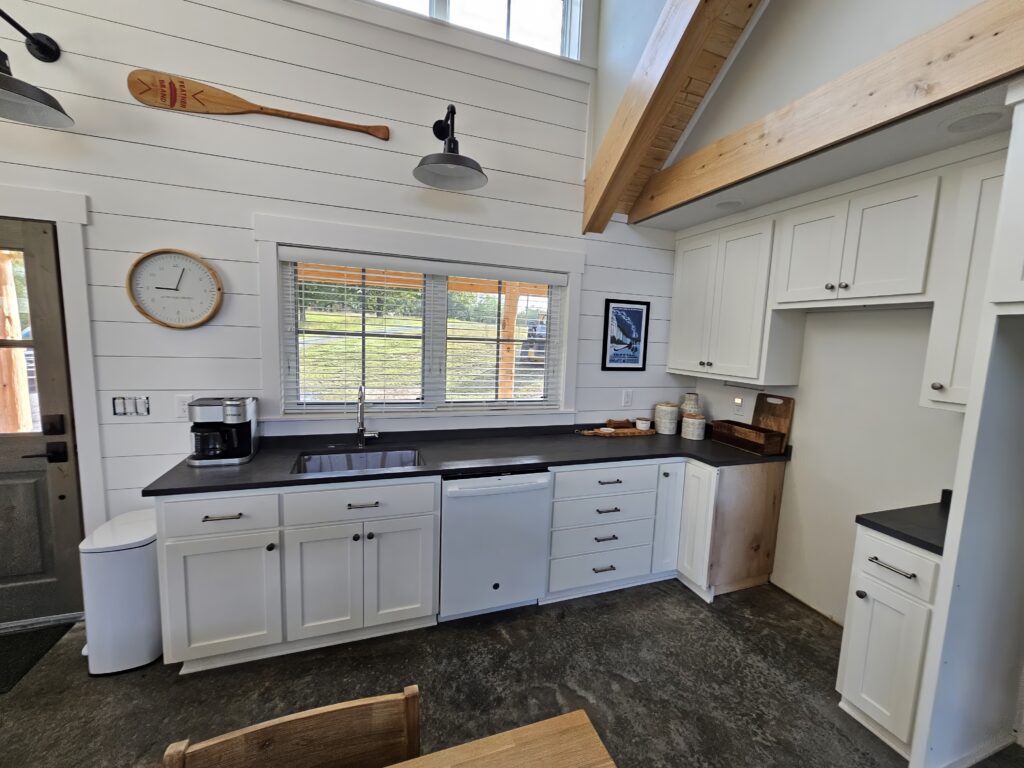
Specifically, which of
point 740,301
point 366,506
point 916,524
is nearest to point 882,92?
point 740,301

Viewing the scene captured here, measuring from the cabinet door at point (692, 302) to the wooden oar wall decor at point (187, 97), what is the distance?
262 centimetres

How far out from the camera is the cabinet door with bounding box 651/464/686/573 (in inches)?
108

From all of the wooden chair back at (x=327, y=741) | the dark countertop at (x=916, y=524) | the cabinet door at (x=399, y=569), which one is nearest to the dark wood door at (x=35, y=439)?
the cabinet door at (x=399, y=569)

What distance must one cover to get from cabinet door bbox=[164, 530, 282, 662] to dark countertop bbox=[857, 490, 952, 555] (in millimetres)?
2609

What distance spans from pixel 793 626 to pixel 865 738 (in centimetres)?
69

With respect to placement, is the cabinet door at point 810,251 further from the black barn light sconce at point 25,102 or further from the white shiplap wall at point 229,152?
the black barn light sconce at point 25,102

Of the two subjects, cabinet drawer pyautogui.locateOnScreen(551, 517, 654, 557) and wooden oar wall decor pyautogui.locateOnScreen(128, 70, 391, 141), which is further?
cabinet drawer pyautogui.locateOnScreen(551, 517, 654, 557)

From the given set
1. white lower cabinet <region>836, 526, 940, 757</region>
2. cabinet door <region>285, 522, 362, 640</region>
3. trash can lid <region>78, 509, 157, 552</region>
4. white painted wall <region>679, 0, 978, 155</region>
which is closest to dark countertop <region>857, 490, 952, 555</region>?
white lower cabinet <region>836, 526, 940, 757</region>

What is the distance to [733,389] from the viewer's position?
10.2 ft

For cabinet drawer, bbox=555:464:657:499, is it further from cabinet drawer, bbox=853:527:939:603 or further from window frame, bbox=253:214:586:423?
cabinet drawer, bbox=853:527:939:603

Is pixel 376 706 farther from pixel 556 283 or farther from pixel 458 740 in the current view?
pixel 556 283

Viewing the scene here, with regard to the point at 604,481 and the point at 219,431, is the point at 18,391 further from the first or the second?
the point at 604,481

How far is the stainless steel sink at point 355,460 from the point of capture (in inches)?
97.1

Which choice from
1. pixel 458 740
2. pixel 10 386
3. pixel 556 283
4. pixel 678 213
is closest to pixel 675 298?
pixel 678 213
